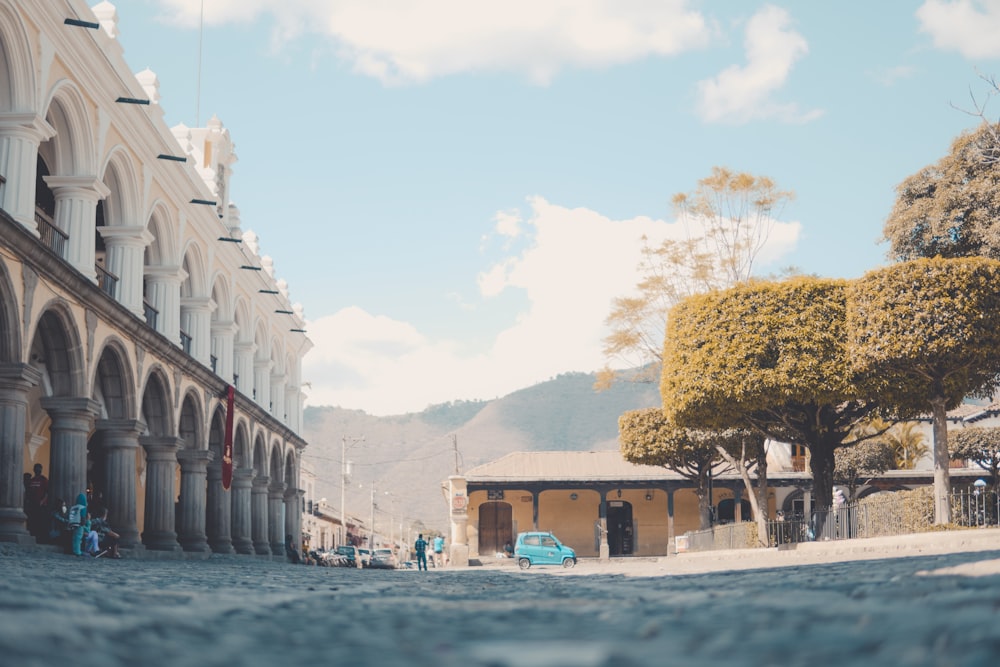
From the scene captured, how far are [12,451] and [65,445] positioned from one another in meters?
2.71

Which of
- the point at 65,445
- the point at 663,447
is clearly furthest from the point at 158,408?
the point at 663,447

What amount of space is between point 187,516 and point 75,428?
31.0ft

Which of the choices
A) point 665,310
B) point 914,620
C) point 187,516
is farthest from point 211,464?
point 914,620

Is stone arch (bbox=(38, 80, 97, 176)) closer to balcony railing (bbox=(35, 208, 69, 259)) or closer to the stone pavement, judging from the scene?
balcony railing (bbox=(35, 208, 69, 259))

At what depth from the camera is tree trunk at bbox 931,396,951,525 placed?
19.3m

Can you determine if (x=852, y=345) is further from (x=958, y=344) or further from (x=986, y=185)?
(x=986, y=185)

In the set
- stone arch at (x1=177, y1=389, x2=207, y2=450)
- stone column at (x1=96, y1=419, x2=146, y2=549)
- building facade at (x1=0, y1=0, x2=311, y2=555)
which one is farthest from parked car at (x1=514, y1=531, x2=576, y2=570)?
stone column at (x1=96, y1=419, x2=146, y2=549)

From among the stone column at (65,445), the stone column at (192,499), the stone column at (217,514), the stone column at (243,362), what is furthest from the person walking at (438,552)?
the stone column at (65,445)

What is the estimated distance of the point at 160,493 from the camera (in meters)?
25.1

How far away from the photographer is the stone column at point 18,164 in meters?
17.0

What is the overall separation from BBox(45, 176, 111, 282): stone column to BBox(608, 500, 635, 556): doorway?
34.2 meters

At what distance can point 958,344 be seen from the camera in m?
20.8

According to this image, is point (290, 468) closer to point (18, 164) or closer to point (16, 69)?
point (18, 164)

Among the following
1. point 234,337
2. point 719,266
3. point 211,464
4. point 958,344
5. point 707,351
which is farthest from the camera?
point 719,266
